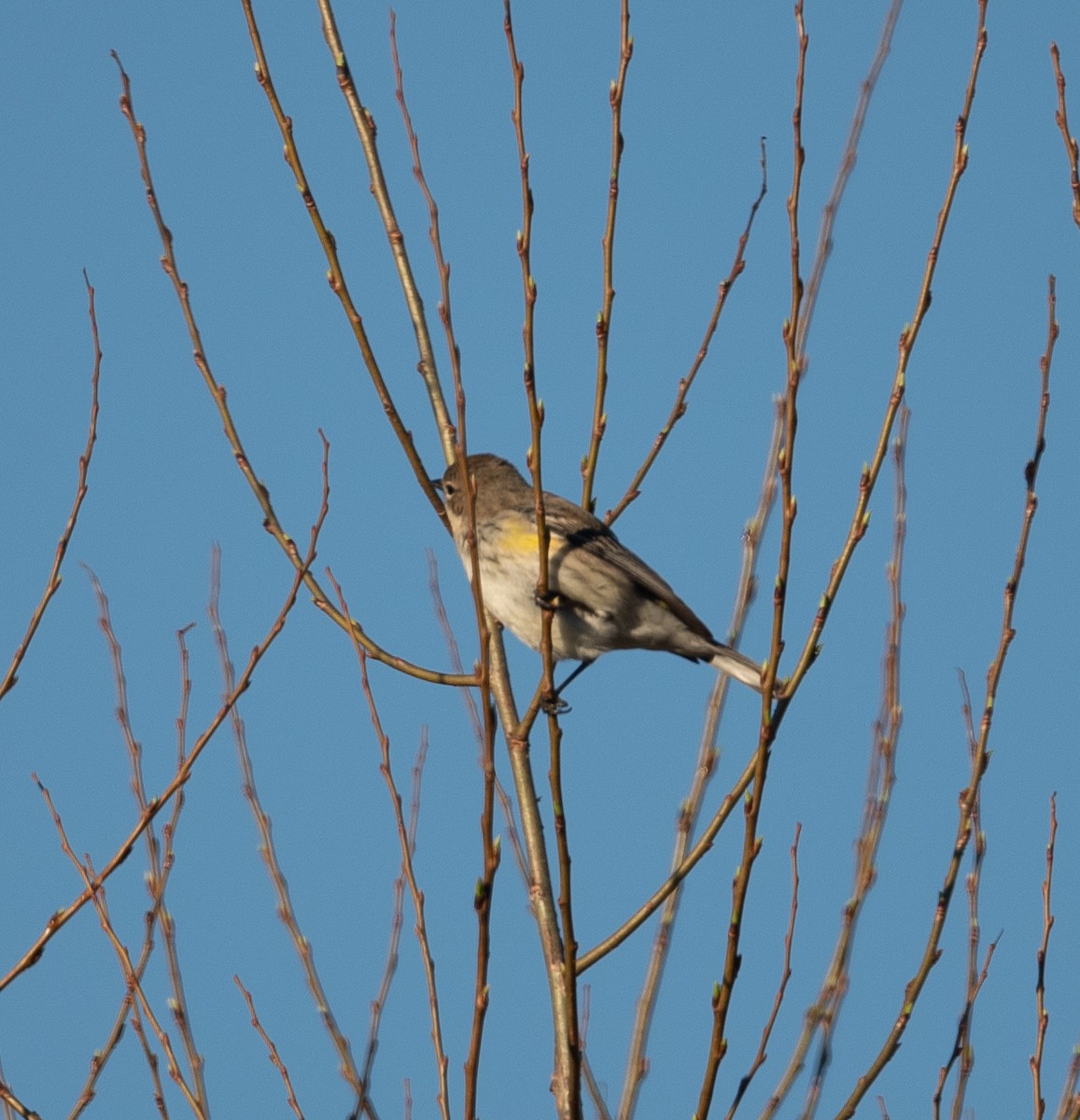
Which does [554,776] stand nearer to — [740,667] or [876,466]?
[876,466]

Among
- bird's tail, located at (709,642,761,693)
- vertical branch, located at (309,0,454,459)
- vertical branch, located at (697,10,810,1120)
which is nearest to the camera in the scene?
vertical branch, located at (697,10,810,1120)

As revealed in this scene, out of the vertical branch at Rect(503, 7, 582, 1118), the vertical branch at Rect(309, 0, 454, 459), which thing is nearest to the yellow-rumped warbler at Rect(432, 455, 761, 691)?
the vertical branch at Rect(309, 0, 454, 459)

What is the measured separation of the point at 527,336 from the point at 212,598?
2308 millimetres

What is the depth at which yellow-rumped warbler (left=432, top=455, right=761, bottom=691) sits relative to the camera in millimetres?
5621

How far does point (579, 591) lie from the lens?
5801mm

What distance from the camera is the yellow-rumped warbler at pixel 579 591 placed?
18.4 feet

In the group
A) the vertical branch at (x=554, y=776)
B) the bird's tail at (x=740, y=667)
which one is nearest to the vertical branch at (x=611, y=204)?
the vertical branch at (x=554, y=776)

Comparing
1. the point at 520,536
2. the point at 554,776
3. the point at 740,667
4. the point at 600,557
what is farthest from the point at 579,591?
the point at 554,776

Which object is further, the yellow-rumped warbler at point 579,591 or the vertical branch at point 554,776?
the yellow-rumped warbler at point 579,591

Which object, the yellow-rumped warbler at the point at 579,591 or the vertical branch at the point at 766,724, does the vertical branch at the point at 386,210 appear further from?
the vertical branch at the point at 766,724

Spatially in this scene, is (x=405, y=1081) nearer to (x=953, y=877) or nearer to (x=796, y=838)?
(x=796, y=838)

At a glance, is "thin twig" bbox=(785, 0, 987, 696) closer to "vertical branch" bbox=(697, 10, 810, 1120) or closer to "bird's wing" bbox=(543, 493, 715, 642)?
"vertical branch" bbox=(697, 10, 810, 1120)

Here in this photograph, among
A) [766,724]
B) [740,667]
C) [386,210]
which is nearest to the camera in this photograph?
[766,724]

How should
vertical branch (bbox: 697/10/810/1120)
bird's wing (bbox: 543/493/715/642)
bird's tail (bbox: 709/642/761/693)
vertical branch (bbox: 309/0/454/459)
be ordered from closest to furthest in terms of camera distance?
vertical branch (bbox: 697/10/810/1120), vertical branch (bbox: 309/0/454/459), bird's tail (bbox: 709/642/761/693), bird's wing (bbox: 543/493/715/642)
